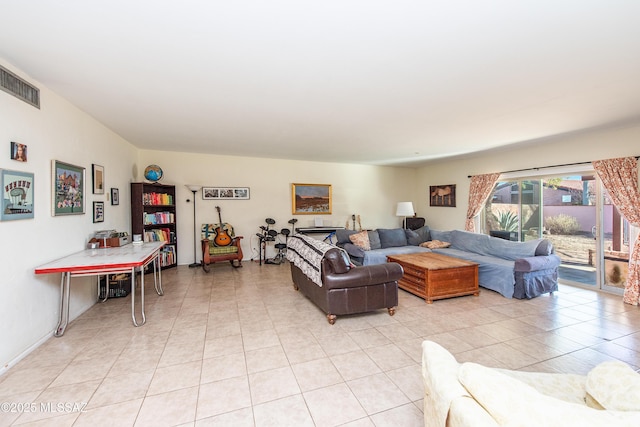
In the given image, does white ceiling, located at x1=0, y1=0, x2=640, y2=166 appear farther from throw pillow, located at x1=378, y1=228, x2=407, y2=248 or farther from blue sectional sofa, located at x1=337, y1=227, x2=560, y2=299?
throw pillow, located at x1=378, y1=228, x2=407, y2=248

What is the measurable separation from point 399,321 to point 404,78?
2.56 metres

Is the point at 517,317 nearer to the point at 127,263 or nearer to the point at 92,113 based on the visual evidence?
the point at 127,263

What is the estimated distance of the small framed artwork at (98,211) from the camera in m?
3.59

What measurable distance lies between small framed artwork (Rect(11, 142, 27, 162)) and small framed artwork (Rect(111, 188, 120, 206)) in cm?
188

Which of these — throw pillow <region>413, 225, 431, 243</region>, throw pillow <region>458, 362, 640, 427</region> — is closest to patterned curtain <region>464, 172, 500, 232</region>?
throw pillow <region>413, 225, 431, 243</region>

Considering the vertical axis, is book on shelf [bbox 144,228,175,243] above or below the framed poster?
below

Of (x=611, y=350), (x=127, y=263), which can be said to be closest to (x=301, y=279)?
(x=127, y=263)

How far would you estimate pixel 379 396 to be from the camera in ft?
6.15

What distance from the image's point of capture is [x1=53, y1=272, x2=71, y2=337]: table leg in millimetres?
2719

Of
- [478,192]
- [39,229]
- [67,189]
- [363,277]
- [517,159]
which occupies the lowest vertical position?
[363,277]

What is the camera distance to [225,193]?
615 centimetres

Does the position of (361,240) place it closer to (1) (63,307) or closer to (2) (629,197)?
(2) (629,197)

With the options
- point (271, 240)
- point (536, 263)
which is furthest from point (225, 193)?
point (536, 263)

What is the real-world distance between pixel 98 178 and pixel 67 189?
2.62ft
